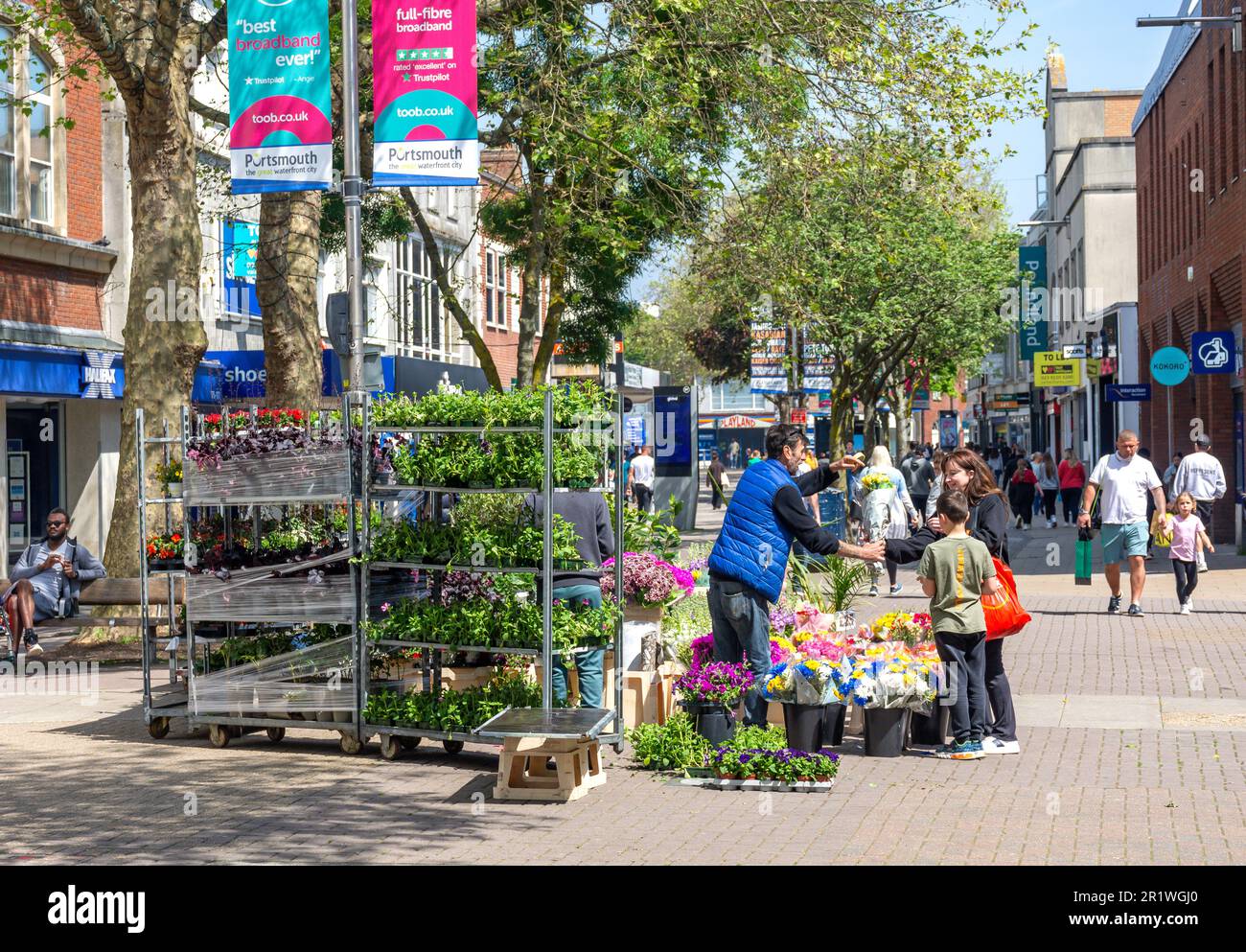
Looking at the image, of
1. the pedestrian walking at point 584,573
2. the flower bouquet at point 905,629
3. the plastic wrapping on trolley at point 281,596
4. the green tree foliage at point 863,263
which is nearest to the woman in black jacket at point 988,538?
the flower bouquet at point 905,629

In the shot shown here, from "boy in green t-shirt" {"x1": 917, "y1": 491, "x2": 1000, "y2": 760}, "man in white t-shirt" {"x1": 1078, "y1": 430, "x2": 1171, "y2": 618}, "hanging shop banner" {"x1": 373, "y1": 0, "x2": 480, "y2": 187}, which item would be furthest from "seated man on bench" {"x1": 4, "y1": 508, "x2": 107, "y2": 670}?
"man in white t-shirt" {"x1": 1078, "y1": 430, "x2": 1171, "y2": 618}

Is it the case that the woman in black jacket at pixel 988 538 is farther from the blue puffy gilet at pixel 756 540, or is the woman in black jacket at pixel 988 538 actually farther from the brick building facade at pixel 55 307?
the brick building facade at pixel 55 307

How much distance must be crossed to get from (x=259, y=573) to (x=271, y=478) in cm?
64

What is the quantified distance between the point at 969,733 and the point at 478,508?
11.1 ft

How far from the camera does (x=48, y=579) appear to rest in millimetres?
16422

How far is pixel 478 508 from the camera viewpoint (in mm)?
10469

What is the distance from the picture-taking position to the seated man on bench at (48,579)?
15.9 m

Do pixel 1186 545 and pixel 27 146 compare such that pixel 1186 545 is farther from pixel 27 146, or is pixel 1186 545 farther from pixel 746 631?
pixel 27 146

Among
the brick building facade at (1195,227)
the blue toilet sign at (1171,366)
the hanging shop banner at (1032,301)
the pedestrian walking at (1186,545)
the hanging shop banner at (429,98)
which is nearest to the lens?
the hanging shop banner at (429,98)

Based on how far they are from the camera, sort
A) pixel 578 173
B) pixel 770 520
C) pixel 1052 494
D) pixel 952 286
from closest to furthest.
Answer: pixel 770 520 < pixel 578 173 < pixel 1052 494 < pixel 952 286

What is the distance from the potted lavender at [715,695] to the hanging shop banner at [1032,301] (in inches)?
2017

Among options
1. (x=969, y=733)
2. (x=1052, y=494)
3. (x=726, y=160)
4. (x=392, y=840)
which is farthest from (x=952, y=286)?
(x=392, y=840)

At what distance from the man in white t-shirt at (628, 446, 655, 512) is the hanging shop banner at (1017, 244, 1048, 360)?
29.3 metres

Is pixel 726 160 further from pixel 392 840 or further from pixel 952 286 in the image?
pixel 952 286
